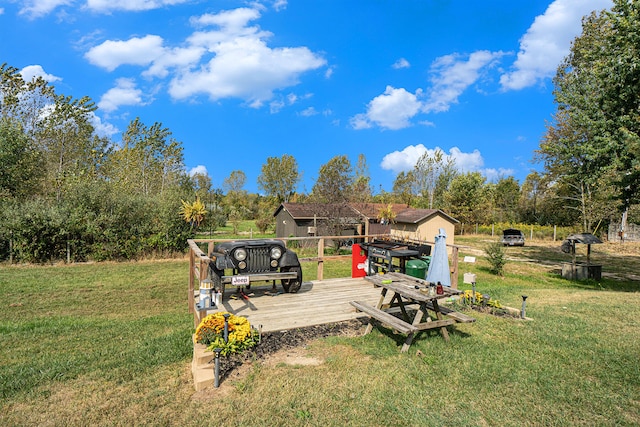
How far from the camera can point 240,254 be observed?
6.79 meters

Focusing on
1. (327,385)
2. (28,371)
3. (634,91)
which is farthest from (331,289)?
(634,91)

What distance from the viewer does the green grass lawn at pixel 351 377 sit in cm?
337

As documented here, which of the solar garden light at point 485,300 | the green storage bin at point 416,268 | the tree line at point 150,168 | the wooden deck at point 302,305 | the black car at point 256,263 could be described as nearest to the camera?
the wooden deck at point 302,305

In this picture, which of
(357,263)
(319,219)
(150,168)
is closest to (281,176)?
(150,168)

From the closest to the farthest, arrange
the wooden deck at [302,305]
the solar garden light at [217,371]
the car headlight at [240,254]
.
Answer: the solar garden light at [217,371], the wooden deck at [302,305], the car headlight at [240,254]

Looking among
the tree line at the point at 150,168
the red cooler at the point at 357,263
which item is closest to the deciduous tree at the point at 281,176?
the tree line at the point at 150,168

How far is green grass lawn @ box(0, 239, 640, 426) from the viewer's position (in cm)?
337

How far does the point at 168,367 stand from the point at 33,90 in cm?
2305

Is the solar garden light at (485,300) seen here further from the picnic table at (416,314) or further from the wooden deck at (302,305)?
the wooden deck at (302,305)

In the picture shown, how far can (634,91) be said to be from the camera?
12.0 meters

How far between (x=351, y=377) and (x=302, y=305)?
2574 millimetres

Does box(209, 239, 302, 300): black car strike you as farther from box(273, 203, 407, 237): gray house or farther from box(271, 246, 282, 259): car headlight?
box(273, 203, 407, 237): gray house

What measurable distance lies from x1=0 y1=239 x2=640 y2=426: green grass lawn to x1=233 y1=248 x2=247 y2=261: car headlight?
1615 millimetres

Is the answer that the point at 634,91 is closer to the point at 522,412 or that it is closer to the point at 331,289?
the point at 331,289
